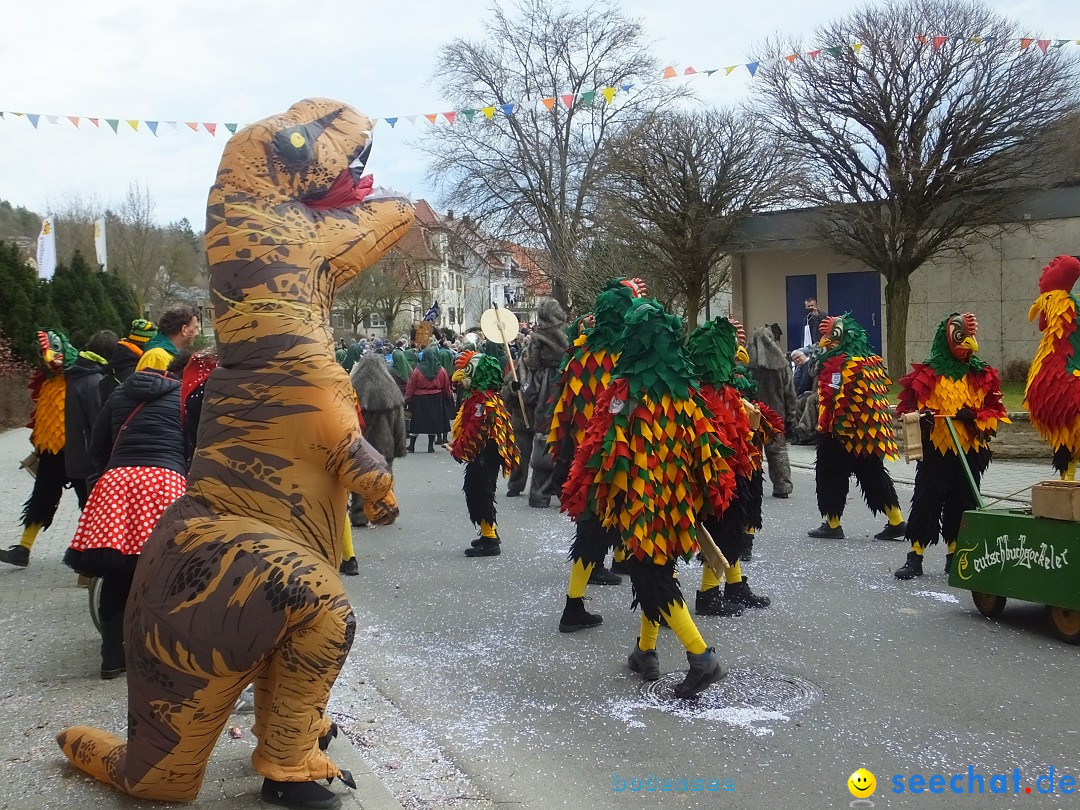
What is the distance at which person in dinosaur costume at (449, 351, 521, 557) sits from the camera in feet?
27.7

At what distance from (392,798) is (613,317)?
2.97 metres

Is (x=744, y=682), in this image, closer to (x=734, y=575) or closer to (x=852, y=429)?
(x=734, y=575)

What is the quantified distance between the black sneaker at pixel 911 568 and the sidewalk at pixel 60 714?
14.9 feet

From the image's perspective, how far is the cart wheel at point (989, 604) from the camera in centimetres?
588

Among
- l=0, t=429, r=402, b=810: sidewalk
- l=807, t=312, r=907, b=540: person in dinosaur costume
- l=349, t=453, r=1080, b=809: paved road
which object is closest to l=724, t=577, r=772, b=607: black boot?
l=349, t=453, r=1080, b=809: paved road

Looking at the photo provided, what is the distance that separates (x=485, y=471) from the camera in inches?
334

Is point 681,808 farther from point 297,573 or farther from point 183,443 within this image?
point 183,443

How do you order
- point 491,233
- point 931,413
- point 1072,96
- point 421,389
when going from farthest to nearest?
point 491,233 < point 1072,96 < point 421,389 < point 931,413

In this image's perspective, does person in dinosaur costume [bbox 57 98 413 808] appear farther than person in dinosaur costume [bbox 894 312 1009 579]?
No

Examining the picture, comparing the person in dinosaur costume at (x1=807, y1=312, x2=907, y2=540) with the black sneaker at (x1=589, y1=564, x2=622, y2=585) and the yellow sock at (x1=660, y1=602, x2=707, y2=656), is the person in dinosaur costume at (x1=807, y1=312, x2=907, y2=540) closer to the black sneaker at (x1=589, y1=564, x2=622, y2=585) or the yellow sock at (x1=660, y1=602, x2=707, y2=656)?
the black sneaker at (x1=589, y1=564, x2=622, y2=585)

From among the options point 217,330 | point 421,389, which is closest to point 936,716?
point 217,330

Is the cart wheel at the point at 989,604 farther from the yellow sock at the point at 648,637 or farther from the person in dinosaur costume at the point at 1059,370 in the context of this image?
the yellow sock at the point at 648,637

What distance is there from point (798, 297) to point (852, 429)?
19.3m

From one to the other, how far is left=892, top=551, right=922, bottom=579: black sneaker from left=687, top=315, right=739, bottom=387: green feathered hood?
2.14 meters
